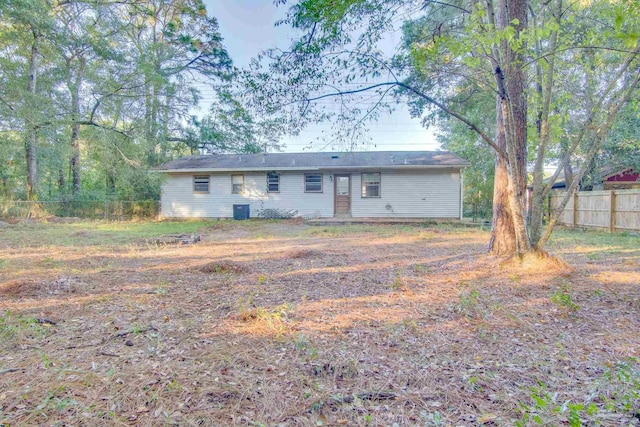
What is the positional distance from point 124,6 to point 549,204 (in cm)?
2124

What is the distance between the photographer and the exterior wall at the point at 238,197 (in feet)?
49.8

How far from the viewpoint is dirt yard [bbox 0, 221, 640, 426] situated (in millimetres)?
1823

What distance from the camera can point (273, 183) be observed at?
51.0ft

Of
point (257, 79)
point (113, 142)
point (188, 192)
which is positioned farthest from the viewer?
point (188, 192)

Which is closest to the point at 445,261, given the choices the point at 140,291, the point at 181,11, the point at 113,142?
the point at 140,291

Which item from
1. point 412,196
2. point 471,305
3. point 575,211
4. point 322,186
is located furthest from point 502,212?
point 322,186

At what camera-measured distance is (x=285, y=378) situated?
7.06 feet

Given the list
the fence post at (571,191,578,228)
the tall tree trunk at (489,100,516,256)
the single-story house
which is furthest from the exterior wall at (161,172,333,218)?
the tall tree trunk at (489,100,516,256)

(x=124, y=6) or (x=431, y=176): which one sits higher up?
(x=124, y=6)

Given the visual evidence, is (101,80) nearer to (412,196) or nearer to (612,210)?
(412,196)

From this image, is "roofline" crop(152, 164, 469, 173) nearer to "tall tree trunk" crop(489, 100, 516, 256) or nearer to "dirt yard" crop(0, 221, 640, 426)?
"tall tree trunk" crop(489, 100, 516, 256)

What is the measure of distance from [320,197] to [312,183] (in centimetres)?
75

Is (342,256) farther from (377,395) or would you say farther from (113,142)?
(113,142)

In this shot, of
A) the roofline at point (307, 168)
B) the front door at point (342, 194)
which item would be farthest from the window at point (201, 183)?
the front door at point (342, 194)
